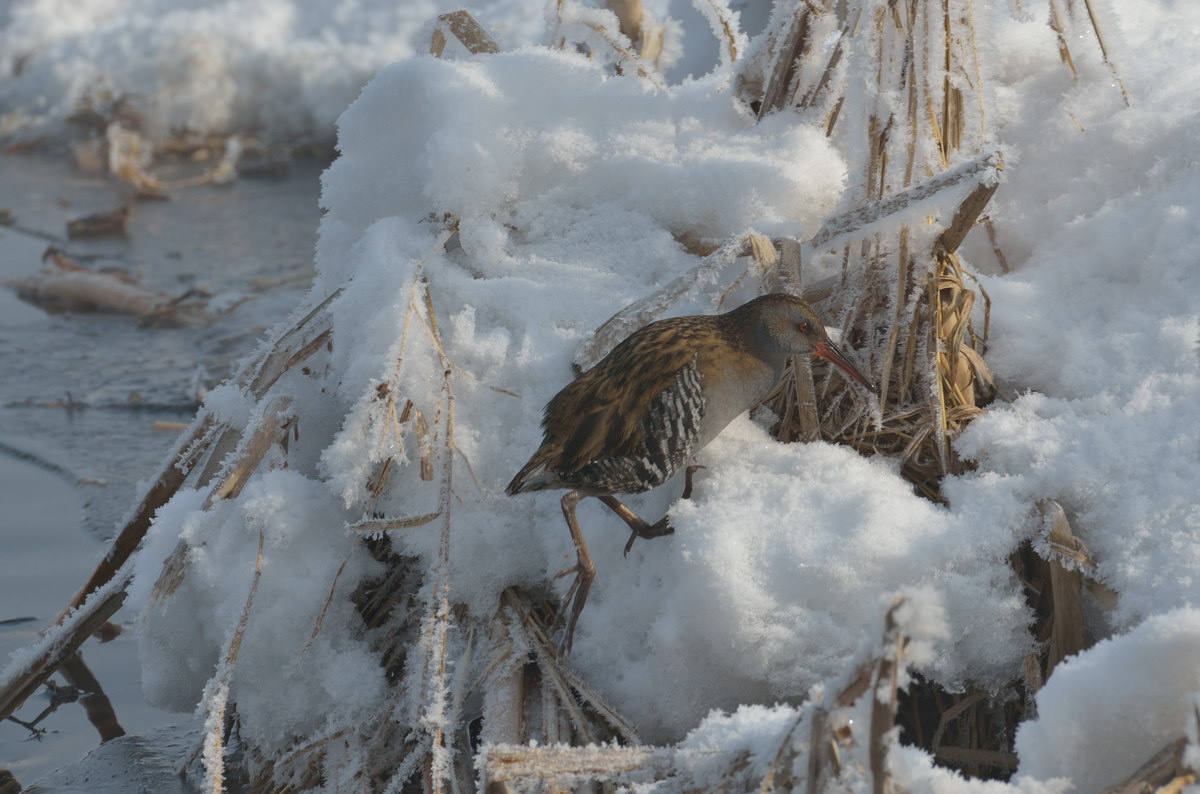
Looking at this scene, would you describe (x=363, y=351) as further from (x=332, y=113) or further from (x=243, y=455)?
(x=332, y=113)

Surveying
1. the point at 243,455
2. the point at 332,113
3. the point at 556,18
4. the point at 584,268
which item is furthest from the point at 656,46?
the point at 332,113

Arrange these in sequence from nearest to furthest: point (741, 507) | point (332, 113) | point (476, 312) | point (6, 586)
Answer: point (741, 507) < point (476, 312) < point (6, 586) < point (332, 113)

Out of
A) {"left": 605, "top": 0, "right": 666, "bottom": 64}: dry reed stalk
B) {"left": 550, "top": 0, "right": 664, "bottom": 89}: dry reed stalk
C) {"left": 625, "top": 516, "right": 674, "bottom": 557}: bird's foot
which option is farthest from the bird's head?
{"left": 605, "top": 0, "right": 666, "bottom": 64}: dry reed stalk

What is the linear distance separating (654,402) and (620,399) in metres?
0.07

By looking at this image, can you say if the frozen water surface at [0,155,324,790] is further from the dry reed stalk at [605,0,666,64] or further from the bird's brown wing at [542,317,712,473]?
the dry reed stalk at [605,0,666,64]

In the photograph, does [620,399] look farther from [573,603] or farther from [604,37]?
[604,37]

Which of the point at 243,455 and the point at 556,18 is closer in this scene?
the point at 243,455

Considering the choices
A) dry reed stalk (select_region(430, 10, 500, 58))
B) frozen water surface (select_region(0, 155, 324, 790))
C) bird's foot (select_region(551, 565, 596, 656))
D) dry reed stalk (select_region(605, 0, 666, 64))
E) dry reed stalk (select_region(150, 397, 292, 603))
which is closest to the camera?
bird's foot (select_region(551, 565, 596, 656))

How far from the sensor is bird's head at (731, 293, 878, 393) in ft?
7.32

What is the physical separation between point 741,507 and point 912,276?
0.58 meters

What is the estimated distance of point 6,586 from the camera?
294cm

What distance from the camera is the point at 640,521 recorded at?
2.19 metres

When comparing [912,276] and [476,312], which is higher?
[912,276]

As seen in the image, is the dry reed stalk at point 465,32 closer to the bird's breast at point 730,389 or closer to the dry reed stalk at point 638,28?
the dry reed stalk at point 638,28
